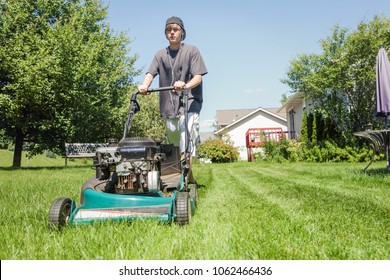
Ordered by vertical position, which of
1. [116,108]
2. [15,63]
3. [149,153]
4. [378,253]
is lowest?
[378,253]

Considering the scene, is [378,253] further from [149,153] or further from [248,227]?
[149,153]

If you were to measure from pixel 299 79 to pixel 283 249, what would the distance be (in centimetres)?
1800

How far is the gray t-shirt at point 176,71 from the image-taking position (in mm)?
4641

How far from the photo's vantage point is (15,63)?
16391 mm

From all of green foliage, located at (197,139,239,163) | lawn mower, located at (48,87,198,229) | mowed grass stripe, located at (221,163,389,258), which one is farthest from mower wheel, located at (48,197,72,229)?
green foliage, located at (197,139,239,163)

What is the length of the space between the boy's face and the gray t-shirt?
0.16 meters

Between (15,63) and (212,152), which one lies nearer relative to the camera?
(15,63)

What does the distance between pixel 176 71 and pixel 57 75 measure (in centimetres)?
1333

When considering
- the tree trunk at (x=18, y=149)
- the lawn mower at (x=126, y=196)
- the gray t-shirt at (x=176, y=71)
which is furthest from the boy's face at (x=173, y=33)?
the tree trunk at (x=18, y=149)

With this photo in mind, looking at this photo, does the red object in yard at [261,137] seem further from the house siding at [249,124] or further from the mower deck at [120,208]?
the mower deck at [120,208]

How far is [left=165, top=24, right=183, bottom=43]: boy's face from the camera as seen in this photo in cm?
448

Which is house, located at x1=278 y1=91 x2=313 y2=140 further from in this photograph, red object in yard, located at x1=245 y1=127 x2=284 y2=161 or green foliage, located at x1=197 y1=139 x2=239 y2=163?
green foliage, located at x1=197 y1=139 x2=239 y2=163

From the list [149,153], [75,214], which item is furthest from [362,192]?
[75,214]

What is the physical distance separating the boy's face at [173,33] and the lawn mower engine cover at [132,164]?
1.85 m
